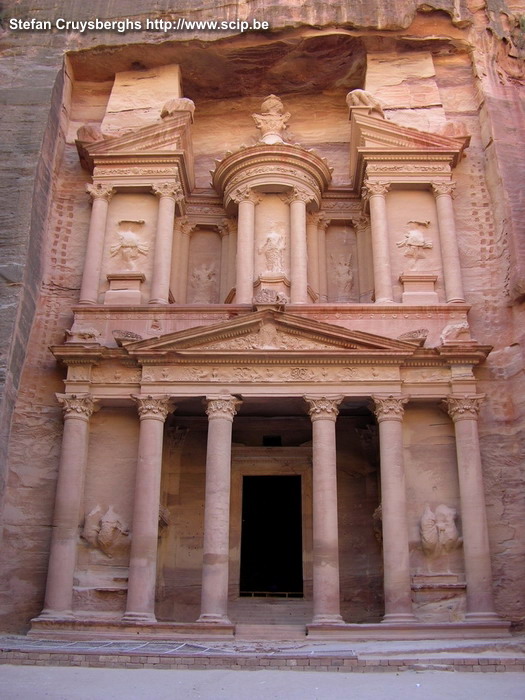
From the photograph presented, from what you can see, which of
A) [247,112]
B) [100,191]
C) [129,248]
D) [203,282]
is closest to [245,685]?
[129,248]

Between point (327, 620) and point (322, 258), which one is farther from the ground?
point (322, 258)

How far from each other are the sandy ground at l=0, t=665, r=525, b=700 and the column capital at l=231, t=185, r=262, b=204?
1153cm

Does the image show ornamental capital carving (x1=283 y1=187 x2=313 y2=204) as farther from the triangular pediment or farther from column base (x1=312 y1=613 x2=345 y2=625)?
column base (x1=312 y1=613 x2=345 y2=625)

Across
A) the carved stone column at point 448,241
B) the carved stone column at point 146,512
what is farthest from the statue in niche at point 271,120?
the carved stone column at point 146,512

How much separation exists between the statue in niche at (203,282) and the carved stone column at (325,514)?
5.26 metres

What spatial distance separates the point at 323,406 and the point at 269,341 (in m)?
1.79

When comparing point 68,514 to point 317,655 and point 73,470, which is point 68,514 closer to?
point 73,470

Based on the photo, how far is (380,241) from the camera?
57.8ft

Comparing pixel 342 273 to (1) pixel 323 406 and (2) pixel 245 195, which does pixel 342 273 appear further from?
(1) pixel 323 406

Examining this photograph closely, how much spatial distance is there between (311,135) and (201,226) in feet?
14.1

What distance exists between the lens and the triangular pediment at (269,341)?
15.7 m

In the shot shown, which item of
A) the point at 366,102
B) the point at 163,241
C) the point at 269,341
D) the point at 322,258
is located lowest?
the point at 269,341

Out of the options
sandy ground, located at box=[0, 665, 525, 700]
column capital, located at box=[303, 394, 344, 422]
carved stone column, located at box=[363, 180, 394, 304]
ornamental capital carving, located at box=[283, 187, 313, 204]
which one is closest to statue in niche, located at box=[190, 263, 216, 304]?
ornamental capital carving, located at box=[283, 187, 313, 204]

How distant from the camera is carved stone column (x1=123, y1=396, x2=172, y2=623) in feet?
47.0
